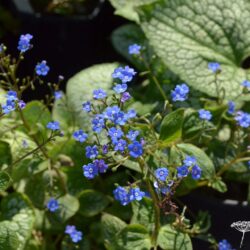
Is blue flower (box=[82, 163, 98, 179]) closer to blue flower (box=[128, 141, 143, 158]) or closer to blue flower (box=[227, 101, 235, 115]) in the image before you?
blue flower (box=[128, 141, 143, 158])

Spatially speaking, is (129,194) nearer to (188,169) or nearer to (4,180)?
(188,169)

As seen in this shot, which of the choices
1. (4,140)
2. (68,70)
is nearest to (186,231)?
(4,140)

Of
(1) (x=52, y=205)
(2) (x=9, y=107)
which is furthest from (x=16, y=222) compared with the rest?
(2) (x=9, y=107)

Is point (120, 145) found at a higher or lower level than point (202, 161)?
higher

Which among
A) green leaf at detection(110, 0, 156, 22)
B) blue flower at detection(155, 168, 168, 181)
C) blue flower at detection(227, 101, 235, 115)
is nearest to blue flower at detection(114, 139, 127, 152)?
blue flower at detection(155, 168, 168, 181)

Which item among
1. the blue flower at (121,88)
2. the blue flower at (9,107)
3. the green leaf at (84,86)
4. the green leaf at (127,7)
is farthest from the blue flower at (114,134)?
the green leaf at (127,7)

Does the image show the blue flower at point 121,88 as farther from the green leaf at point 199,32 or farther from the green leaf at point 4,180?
the green leaf at point 199,32
